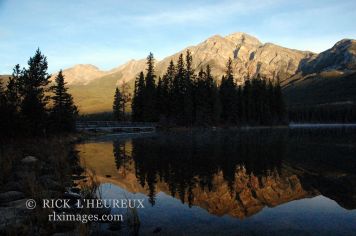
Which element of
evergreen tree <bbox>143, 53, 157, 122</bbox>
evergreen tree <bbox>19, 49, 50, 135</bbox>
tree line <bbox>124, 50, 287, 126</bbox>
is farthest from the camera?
tree line <bbox>124, 50, 287, 126</bbox>

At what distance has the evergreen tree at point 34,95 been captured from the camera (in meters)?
41.5

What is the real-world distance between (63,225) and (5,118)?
25.0m

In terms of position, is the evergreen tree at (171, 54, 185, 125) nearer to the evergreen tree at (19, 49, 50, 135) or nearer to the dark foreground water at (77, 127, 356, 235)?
the evergreen tree at (19, 49, 50, 135)

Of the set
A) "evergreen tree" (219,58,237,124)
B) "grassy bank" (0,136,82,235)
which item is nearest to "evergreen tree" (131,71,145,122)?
"evergreen tree" (219,58,237,124)

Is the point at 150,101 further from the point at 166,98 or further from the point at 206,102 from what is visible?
the point at 206,102

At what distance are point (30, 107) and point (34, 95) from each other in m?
2.03

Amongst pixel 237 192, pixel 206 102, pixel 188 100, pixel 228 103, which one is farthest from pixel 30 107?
pixel 228 103

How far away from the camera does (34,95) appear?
43156mm

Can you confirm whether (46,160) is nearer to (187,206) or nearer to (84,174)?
(84,174)

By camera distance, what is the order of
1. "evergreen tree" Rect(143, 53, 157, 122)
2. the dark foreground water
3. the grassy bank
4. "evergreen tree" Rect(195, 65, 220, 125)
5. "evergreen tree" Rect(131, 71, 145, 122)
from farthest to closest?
"evergreen tree" Rect(131, 71, 145, 122)
"evergreen tree" Rect(195, 65, 220, 125)
"evergreen tree" Rect(143, 53, 157, 122)
the dark foreground water
the grassy bank

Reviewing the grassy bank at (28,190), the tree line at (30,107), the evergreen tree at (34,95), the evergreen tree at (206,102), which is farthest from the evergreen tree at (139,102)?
the grassy bank at (28,190)

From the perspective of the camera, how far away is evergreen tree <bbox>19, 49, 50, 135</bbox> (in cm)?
4147

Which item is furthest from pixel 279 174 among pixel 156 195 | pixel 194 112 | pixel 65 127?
pixel 194 112

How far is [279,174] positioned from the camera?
23.8m
